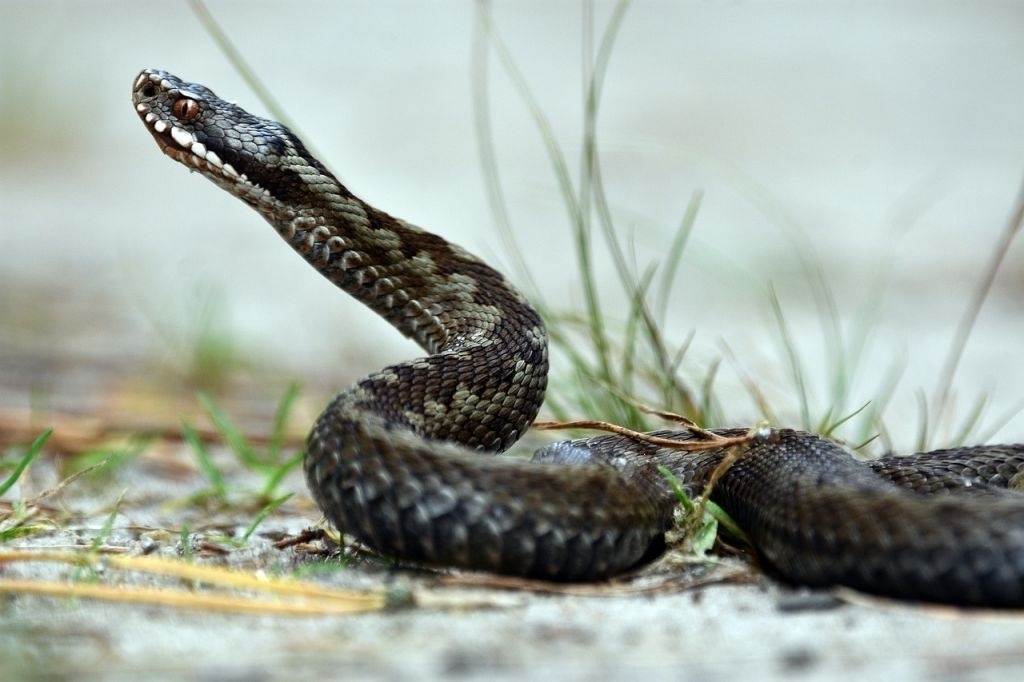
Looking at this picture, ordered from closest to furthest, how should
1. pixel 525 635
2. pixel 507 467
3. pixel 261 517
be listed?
pixel 525 635 → pixel 507 467 → pixel 261 517

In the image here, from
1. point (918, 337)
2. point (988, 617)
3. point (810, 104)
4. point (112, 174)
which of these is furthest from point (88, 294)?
point (810, 104)

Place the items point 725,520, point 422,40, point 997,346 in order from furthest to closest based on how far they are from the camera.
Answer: point 422,40 → point 997,346 → point 725,520

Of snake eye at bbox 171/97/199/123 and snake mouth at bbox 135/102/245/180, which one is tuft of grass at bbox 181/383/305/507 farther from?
snake eye at bbox 171/97/199/123

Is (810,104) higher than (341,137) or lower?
higher

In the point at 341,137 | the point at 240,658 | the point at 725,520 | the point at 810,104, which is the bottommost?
the point at 240,658

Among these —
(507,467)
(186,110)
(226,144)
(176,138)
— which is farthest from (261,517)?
(186,110)

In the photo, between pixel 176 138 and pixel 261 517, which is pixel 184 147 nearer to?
pixel 176 138

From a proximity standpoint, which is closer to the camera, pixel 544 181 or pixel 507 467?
pixel 507 467

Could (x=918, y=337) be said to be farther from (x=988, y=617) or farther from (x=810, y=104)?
(x=810, y=104)

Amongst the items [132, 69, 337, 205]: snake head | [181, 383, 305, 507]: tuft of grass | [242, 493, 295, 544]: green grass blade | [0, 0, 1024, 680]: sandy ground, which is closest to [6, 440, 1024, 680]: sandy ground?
[0, 0, 1024, 680]: sandy ground
